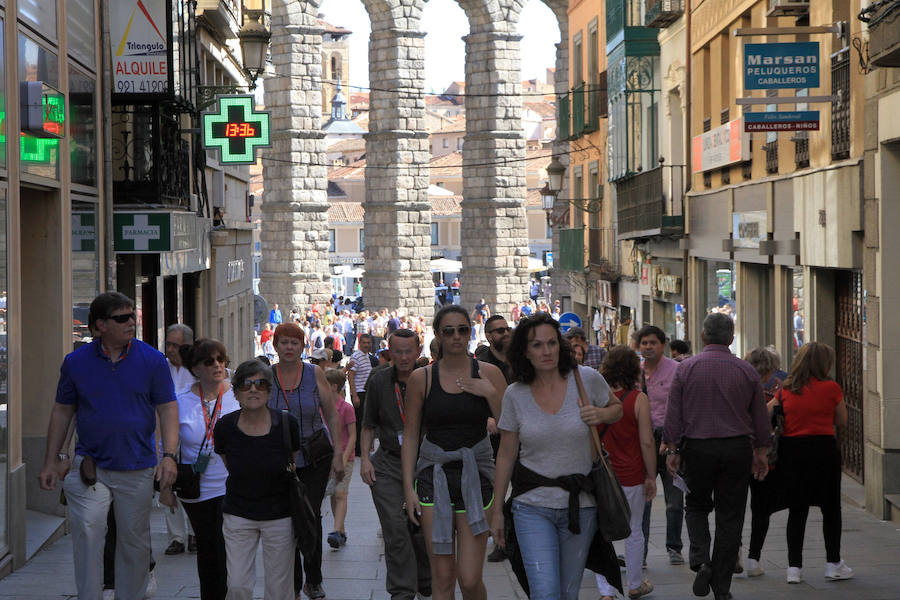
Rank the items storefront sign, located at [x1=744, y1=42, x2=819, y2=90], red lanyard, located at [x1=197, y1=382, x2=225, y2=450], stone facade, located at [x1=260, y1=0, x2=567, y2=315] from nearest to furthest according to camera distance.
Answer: red lanyard, located at [x1=197, y1=382, x2=225, y2=450] < storefront sign, located at [x1=744, y1=42, x2=819, y2=90] < stone facade, located at [x1=260, y1=0, x2=567, y2=315]

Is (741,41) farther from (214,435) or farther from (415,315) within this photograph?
(415,315)

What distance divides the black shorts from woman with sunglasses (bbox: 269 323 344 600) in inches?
33.9

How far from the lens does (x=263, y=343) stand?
111ft

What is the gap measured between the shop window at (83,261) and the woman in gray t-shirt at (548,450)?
6520mm

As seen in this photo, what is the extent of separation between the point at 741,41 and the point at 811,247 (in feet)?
13.2

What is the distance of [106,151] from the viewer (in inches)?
504

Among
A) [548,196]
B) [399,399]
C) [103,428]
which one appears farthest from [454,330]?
[548,196]

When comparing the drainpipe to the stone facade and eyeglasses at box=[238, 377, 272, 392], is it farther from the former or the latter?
the stone facade

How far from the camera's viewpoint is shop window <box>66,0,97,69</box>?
11.5 meters

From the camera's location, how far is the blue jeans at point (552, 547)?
5.95 m

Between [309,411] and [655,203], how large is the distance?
1516 centimetres

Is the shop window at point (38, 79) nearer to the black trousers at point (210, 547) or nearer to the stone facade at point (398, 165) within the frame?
the black trousers at point (210, 547)

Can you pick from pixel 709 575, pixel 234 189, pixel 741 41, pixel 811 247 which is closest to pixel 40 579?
pixel 709 575

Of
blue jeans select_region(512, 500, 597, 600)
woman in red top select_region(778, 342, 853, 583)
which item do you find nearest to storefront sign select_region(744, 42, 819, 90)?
woman in red top select_region(778, 342, 853, 583)
